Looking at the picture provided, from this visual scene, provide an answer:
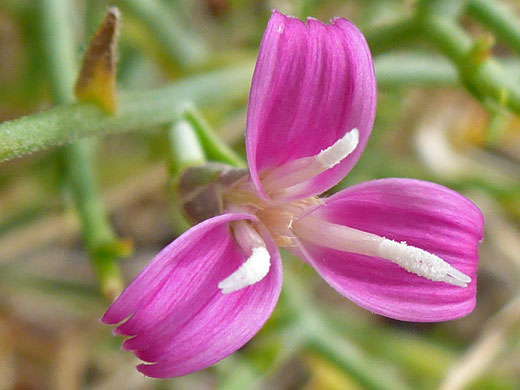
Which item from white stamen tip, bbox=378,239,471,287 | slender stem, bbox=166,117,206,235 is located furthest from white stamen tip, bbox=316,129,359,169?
slender stem, bbox=166,117,206,235

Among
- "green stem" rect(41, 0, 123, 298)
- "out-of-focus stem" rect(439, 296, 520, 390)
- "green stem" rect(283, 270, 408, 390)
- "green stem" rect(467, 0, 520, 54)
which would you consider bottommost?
"out-of-focus stem" rect(439, 296, 520, 390)

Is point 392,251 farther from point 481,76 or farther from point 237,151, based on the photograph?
point 237,151

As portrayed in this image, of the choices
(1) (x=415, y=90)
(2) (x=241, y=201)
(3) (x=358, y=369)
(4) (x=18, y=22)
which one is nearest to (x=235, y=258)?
(2) (x=241, y=201)

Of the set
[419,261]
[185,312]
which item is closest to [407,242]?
[419,261]

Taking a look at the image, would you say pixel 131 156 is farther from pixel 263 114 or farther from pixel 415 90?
pixel 263 114

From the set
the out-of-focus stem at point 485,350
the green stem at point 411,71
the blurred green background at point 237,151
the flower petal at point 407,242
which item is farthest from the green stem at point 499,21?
the out-of-focus stem at point 485,350

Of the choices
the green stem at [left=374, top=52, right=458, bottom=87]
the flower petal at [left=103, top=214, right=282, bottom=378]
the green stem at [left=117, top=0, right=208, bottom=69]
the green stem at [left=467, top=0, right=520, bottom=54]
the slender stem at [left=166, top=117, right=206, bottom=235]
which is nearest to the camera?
the flower petal at [left=103, top=214, right=282, bottom=378]

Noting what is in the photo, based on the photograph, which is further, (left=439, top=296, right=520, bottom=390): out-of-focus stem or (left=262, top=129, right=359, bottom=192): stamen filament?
(left=439, top=296, right=520, bottom=390): out-of-focus stem

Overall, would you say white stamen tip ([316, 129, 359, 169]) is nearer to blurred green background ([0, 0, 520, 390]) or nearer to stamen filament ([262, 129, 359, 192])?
stamen filament ([262, 129, 359, 192])
